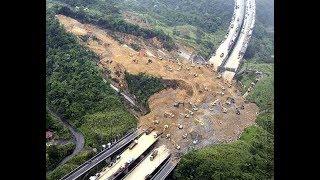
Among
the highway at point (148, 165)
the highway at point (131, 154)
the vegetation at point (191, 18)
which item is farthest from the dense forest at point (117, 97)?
the highway at point (148, 165)

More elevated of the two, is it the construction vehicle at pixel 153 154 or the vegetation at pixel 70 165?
the vegetation at pixel 70 165

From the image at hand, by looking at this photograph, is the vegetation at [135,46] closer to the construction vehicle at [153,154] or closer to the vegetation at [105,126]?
the vegetation at [105,126]

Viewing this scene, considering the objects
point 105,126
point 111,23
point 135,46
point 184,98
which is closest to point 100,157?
point 105,126

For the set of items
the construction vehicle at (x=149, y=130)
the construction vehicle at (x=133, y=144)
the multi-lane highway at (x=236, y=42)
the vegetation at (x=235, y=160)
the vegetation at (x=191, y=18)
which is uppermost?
the vegetation at (x=235, y=160)

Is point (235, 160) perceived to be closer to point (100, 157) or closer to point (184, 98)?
point (100, 157)

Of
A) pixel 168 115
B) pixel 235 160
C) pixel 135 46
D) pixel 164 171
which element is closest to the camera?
pixel 235 160

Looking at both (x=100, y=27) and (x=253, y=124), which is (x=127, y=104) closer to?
(x=253, y=124)

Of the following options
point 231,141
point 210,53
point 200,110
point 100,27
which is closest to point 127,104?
point 200,110
